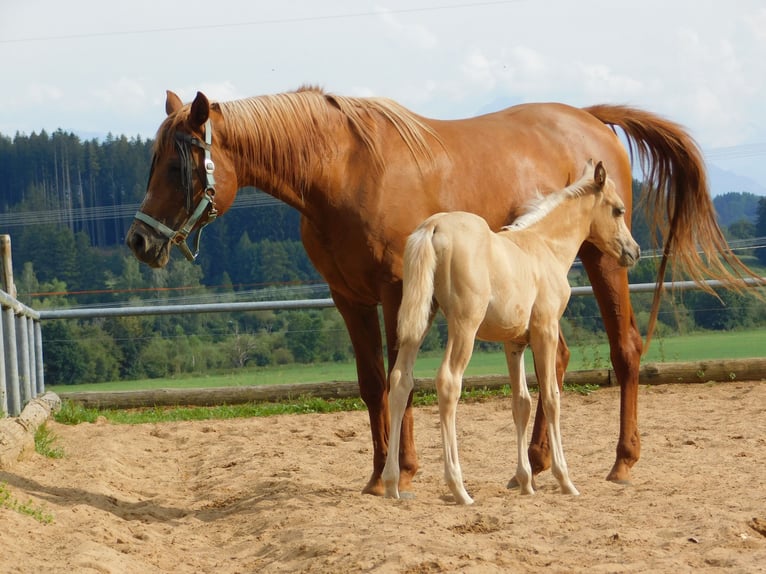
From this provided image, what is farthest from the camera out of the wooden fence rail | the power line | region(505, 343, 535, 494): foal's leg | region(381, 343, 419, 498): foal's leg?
the power line

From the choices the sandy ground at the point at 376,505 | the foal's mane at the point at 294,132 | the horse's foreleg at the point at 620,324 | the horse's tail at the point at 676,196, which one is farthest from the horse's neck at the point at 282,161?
the horse's tail at the point at 676,196

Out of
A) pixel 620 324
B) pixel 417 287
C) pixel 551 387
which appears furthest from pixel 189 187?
pixel 620 324

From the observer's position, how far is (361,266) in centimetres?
498

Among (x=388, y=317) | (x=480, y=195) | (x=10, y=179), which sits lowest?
(x=388, y=317)

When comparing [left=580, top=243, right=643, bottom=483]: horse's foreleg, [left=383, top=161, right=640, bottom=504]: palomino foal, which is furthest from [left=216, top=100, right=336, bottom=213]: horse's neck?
[left=580, top=243, right=643, bottom=483]: horse's foreleg

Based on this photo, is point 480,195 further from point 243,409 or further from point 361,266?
point 243,409

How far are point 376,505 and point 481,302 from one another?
45.4 inches

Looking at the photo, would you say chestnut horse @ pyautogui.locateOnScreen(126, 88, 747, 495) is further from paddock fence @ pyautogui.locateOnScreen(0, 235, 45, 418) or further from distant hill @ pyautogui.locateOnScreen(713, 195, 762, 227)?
distant hill @ pyautogui.locateOnScreen(713, 195, 762, 227)

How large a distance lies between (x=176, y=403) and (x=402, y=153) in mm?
6254

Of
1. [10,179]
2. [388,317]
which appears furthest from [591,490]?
[10,179]

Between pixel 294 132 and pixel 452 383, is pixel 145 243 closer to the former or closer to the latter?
pixel 294 132

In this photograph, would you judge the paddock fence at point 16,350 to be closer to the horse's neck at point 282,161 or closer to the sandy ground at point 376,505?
the sandy ground at point 376,505

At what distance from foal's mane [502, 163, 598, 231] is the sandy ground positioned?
1482 millimetres

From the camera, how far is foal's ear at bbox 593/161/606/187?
520 cm
